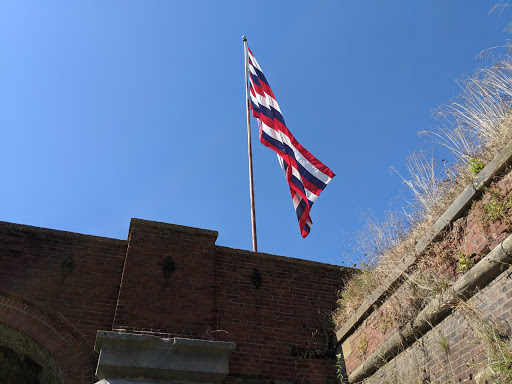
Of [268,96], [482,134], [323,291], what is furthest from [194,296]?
[268,96]

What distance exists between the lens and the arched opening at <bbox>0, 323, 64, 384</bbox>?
21.3 ft

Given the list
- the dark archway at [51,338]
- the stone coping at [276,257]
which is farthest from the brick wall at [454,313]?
the dark archway at [51,338]

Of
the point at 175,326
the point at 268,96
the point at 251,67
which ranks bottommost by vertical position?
the point at 175,326

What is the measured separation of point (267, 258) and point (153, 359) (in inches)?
102

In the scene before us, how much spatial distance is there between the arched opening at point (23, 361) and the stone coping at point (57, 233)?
4.47 feet

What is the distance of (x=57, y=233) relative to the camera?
7.18m

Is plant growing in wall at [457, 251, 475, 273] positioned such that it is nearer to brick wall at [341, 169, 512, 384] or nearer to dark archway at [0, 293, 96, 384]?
brick wall at [341, 169, 512, 384]

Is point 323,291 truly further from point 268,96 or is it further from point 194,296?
point 268,96

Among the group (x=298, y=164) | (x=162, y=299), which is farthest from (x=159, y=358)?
Result: (x=298, y=164)

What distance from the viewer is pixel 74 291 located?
682cm

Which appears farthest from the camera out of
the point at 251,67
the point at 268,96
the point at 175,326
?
the point at 251,67

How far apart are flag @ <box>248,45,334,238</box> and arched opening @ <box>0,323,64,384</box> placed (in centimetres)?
467

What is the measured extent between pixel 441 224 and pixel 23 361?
685cm

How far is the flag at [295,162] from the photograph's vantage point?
9.26 meters
